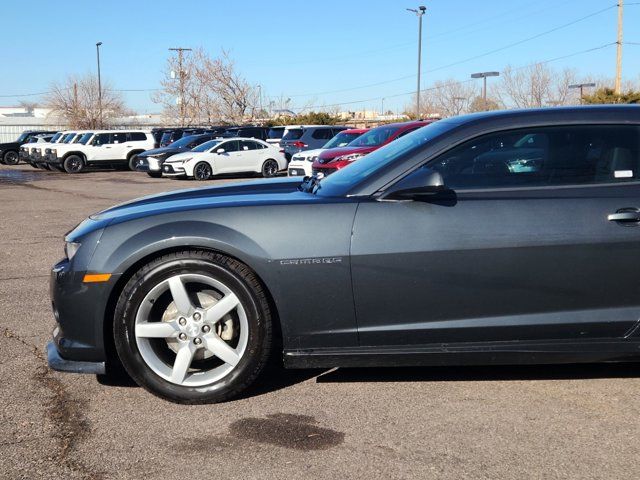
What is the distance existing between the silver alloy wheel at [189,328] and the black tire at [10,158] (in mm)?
36660

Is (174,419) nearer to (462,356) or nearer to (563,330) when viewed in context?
(462,356)

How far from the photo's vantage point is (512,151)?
13.1ft

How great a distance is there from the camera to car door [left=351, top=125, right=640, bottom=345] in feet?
12.2

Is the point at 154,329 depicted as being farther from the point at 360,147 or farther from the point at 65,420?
the point at 360,147

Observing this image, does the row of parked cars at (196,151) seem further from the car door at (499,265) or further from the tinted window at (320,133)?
the car door at (499,265)

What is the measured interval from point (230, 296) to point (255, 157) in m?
22.0

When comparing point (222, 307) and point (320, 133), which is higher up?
point (320, 133)

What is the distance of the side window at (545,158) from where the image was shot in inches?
154

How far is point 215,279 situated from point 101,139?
28205 millimetres

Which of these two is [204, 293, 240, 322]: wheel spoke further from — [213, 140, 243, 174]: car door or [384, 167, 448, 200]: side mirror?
[213, 140, 243, 174]: car door

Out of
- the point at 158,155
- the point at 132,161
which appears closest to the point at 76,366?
the point at 158,155

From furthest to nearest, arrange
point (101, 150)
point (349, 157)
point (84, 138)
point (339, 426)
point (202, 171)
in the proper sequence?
1. point (84, 138)
2. point (101, 150)
3. point (202, 171)
4. point (349, 157)
5. point (339, 426)

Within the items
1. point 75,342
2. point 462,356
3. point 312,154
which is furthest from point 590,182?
point 312,154

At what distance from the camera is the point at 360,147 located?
53.8 feet
